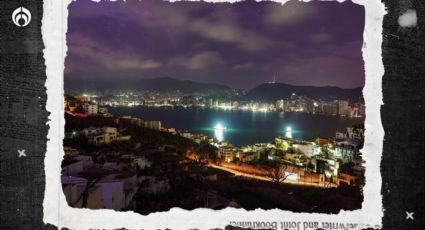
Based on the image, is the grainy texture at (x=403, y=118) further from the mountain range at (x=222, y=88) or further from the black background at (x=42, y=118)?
the mountain range at (x=222, y=88)

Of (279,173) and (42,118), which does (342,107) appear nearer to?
(279,173)

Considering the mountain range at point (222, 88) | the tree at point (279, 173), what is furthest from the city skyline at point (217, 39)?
the tree at point (279, 173)

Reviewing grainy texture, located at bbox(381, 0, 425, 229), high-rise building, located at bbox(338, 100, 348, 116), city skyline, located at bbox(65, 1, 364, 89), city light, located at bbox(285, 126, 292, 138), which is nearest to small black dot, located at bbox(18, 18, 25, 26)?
city skyline, located at bbox(65, 1, 364, 89)

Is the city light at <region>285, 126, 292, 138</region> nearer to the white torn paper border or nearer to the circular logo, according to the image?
the white torn paper border

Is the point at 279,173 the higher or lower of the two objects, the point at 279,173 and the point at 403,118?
the lower

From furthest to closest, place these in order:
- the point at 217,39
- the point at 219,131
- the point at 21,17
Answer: the point at 219,131, the point at 217,39, the point at 21,17

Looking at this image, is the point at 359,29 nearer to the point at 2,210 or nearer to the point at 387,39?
the point at 387,39

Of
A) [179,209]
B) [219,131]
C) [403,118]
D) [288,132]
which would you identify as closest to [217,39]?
[219,131]
